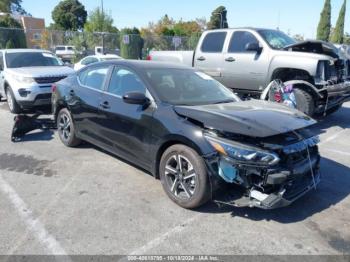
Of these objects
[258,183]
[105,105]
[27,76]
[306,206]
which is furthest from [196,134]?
[27,76]

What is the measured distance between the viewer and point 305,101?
7.42 meters

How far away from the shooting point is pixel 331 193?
4387 mm

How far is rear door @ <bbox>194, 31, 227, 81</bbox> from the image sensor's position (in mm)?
9070

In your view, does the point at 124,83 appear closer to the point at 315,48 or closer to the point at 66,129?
the point at 66,129

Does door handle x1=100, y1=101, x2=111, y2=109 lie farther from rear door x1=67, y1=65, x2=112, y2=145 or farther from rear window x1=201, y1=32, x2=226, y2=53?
rear window x1=201, y1=32, x2=226, y2=53

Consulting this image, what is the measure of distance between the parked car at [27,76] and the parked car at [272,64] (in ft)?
12.4

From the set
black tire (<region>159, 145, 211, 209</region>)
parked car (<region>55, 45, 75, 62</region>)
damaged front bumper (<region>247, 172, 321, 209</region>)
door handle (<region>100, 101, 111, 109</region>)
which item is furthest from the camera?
parked car (<region>55, 45, 75, 62</region>)

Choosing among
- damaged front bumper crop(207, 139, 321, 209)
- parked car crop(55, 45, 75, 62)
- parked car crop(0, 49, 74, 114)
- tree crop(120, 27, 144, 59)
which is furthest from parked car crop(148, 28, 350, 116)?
tree crop(120, 27, 144, 59)

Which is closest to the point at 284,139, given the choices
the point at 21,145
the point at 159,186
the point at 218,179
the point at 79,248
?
the point at 218,179

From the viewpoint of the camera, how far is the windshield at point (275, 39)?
Result: 27.5 ft

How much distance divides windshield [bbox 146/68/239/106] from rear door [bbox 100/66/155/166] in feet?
0.69

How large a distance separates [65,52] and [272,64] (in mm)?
26727

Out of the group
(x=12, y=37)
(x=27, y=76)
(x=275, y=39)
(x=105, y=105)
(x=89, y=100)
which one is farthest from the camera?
(x=12, y=37)

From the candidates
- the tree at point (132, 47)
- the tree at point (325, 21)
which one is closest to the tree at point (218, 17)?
the tree at point (325, 21)
